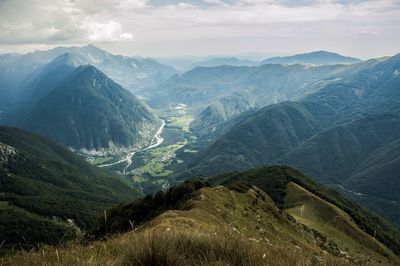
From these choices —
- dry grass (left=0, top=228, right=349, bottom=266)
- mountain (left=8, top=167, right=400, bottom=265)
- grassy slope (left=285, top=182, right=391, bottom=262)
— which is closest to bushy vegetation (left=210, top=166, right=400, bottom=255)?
mountain (left=8, top=167, right=400, bottom=265)

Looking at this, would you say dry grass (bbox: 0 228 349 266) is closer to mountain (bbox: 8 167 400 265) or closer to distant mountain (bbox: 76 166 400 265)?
mountain (bbox: 8 167 400 265)

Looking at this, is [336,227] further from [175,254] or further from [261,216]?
[175,254]

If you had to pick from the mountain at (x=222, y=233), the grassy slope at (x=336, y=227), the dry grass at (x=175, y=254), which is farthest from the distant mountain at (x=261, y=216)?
the dry grass at (x=175, y=254)

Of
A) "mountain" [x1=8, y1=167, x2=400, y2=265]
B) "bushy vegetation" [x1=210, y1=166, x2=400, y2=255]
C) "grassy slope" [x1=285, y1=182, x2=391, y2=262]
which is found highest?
"mountain" [x1=8, y1=167, x2=400, y2=265]

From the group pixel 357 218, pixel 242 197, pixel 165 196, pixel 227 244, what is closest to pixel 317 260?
pixel 227 244

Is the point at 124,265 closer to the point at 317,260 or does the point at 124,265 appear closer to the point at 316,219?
the point at 317,260

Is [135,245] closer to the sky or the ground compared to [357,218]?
closer to the sky

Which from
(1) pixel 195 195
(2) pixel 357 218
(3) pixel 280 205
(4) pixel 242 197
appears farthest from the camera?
(2) pixel 357 218

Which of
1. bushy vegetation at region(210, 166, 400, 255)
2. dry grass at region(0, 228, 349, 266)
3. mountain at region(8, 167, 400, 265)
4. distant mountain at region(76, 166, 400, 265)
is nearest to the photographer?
dry grass at region(0, 228, 349, 266)

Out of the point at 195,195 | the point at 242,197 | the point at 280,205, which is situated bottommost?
the point at 280,205
